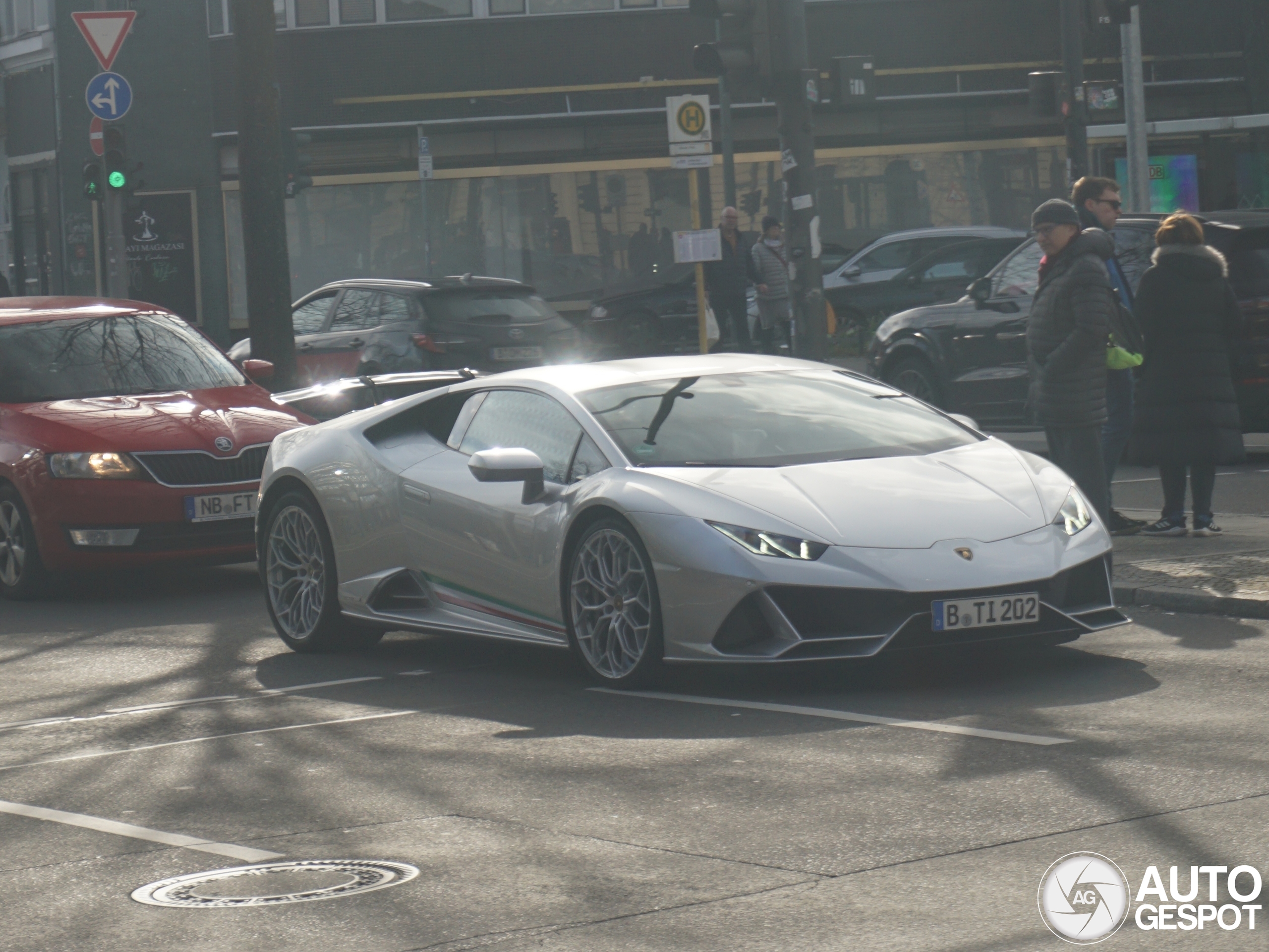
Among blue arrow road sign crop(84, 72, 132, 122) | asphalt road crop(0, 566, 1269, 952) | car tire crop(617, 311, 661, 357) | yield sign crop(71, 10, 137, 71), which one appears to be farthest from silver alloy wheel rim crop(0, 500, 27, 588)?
car tire crop(617, 311, 661, 357)

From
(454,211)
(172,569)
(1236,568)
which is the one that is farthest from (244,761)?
(454,211)

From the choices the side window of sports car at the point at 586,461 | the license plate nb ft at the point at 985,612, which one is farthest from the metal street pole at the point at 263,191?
the license plate nb ft at the point at 985,612

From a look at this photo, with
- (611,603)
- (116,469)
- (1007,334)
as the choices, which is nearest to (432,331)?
(1007,334)

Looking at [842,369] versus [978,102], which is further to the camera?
[978,102]

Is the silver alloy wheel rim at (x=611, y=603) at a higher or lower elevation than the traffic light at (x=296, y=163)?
lower

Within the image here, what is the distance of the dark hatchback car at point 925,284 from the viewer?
1013 inches

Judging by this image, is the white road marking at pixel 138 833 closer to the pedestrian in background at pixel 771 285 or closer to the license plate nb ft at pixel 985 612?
the license plate nb ft at pixel 985 612

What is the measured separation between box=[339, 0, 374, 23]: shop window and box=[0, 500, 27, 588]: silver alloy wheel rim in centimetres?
2765

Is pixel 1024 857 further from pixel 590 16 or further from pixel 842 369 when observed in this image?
pixel 590 16

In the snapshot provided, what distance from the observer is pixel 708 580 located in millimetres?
7320

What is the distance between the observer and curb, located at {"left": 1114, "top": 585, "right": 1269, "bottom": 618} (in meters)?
8.83

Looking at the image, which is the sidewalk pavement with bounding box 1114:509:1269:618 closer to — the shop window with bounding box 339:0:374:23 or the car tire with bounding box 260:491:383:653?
the car tire with bounding box 260:491:383:653

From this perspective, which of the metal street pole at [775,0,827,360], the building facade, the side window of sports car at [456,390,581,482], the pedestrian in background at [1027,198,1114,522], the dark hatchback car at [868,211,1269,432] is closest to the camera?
the side window of sports car at [456,390,581,482]

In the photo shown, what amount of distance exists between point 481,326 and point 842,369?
1097 centimetres
